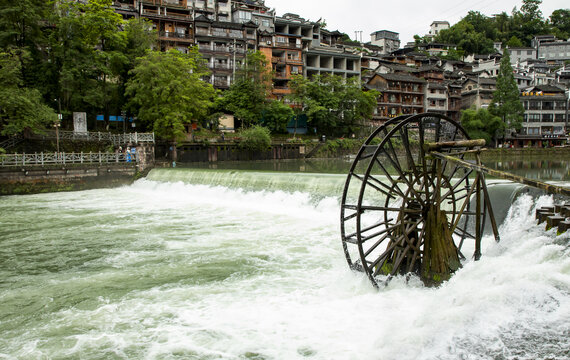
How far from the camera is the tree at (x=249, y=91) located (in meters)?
51.0

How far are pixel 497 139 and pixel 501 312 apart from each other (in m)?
64.8

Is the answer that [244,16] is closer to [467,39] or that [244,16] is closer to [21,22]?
[21,22]

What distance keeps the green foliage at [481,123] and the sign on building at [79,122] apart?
160ft

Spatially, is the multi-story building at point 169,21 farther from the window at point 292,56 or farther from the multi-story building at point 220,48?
the window at point 292,56

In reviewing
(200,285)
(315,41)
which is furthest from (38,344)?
(315,41)

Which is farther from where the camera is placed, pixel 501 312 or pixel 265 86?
pixel 265 86

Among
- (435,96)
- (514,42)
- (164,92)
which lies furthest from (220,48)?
(514,42)

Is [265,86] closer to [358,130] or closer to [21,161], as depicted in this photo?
[358,130]

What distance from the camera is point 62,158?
2984cm

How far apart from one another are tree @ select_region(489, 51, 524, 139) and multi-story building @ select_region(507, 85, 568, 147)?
5.72 m

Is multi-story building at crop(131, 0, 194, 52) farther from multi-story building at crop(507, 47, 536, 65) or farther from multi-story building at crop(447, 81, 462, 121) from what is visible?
multi-story building at crop(507, 47, 536, 65)

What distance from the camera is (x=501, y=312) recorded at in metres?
6.74

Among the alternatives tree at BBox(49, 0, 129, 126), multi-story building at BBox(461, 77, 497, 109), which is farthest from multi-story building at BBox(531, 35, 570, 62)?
tree at BBox(49, 0, 129, 126)

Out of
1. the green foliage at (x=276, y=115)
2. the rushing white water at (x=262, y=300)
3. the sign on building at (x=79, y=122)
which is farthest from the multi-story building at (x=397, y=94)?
the rushing white water at (x=262, y=300)
